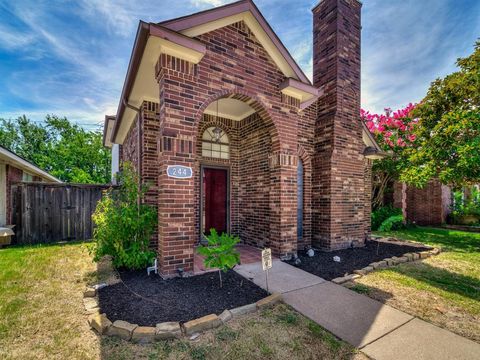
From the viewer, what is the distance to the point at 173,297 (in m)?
3.21

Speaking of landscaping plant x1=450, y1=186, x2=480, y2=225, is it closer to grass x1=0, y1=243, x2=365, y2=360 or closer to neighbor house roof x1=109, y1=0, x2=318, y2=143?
neighbor house roof x1=109, y1=0, x2=318, y2=143

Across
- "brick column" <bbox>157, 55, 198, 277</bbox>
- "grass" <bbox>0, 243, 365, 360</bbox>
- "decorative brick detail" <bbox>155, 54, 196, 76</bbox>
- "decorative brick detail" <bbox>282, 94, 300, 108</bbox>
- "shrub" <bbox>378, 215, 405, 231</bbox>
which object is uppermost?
"decorative brick detail" <bbox>155, 54, 196, 76</bbox>

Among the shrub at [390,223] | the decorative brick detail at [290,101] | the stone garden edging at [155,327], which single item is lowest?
the shrub at [390,223]

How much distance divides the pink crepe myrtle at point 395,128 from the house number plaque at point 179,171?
10.0m

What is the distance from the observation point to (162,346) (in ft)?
7.48

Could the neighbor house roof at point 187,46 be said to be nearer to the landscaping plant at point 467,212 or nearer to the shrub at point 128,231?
the shrub at point 128,231

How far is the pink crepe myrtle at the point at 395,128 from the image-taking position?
1080 centimetres

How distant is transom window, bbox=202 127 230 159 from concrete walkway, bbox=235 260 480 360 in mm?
3822

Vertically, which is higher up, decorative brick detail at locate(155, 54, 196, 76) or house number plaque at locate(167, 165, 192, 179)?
decorative brick detail at locate(155, 54, 196, 76)

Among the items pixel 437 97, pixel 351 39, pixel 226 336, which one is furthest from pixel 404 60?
pixel 226 336

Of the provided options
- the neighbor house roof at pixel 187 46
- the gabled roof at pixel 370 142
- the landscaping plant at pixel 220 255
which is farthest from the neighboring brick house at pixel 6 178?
the gabled roof at pixel 370 142

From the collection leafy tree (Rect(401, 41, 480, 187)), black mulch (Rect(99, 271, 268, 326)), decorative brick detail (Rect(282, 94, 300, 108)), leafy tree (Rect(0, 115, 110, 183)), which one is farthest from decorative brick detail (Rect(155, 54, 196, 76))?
leafy tree (Rect(0, 115, 110, 183))

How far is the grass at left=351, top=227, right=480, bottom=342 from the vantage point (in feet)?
9.66

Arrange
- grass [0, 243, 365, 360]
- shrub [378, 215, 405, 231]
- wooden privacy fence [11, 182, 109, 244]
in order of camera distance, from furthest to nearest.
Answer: shrub [378, 215, 405, 231] < wooden privacy fence [11, 182, 109, 244] < grass [0, 243, 365, 360]
